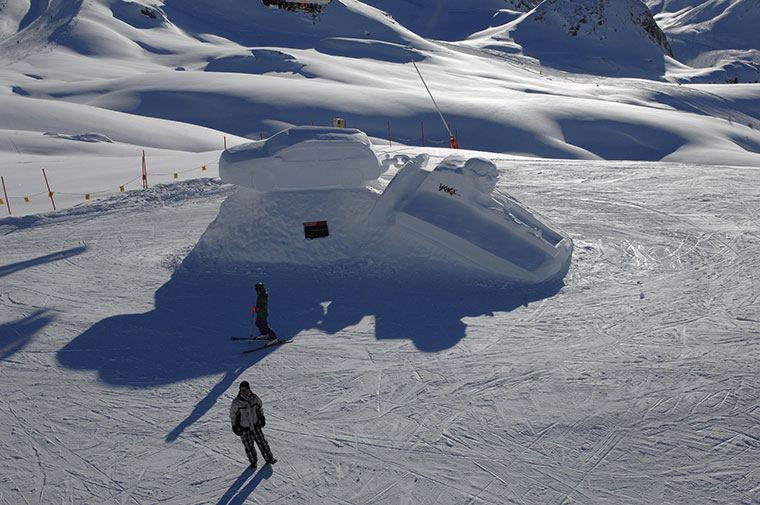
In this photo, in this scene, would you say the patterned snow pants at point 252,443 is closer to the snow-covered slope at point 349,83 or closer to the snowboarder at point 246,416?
the snowboarder at point 246,416

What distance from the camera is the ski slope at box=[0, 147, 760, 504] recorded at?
6.40 meters

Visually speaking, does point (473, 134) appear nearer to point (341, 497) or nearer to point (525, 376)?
point (525, 376)

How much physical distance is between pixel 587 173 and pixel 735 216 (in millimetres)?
6092

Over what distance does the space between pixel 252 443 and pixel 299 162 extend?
7.67m

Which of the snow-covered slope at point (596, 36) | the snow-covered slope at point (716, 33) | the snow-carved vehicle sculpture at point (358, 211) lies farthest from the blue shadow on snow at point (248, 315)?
the snow-covered slope at point (716, 33)

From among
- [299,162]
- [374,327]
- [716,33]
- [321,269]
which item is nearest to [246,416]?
[374,327]

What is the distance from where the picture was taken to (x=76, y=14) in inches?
2276

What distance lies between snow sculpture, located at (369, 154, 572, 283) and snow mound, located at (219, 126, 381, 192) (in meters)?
1.11

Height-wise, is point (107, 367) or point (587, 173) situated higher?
point (587, 173)

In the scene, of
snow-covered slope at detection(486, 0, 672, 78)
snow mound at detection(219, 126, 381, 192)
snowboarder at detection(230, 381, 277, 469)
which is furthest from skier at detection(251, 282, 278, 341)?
snow-covered slope at detection(486, 0, 672, 78)

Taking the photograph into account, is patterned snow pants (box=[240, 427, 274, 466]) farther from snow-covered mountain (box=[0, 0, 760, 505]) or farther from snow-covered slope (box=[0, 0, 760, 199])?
snow-covered slope (box=[0, 0, 760, 199])

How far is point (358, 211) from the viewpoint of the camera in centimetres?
1333

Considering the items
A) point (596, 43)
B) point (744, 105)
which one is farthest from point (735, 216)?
point (596, 43)

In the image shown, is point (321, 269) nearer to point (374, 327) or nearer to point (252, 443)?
point (374, 327)
